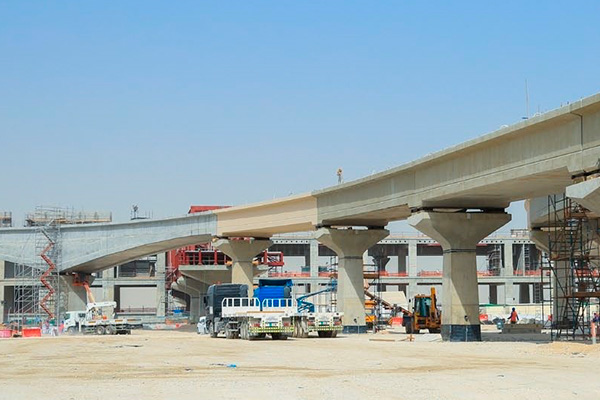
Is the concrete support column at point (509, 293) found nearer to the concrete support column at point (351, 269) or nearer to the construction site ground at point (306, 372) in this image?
the concrete support column at point (351, 269)

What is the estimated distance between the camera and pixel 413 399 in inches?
776

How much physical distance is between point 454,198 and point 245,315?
12818 mm

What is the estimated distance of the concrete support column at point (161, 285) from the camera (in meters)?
125

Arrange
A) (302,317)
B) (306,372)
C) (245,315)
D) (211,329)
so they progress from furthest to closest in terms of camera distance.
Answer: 1. (211,329)
2. (302,317)
3. (245,315)
4. (306,372)

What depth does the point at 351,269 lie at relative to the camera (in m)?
60.5

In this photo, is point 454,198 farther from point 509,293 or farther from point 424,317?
point 509,293

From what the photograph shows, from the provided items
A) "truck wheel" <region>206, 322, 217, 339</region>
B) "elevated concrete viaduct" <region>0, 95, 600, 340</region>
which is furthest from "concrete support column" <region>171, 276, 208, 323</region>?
"truck wheel" <region>206, 322, 217, 339</region>

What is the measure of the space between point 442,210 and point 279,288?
11.2 metres

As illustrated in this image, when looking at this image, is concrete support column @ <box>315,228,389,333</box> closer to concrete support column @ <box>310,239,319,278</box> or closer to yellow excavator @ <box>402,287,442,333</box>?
yellow excavator @ <box>402,287,442,333</box>

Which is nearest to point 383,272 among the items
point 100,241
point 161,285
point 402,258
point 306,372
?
point 402,258

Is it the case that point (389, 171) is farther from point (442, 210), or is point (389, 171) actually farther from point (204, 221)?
point (204, 221)

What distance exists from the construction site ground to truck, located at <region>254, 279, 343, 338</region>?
28.4 feet

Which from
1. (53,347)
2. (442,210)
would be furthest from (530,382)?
(53,347)

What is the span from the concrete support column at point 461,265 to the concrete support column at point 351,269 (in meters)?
13.4
